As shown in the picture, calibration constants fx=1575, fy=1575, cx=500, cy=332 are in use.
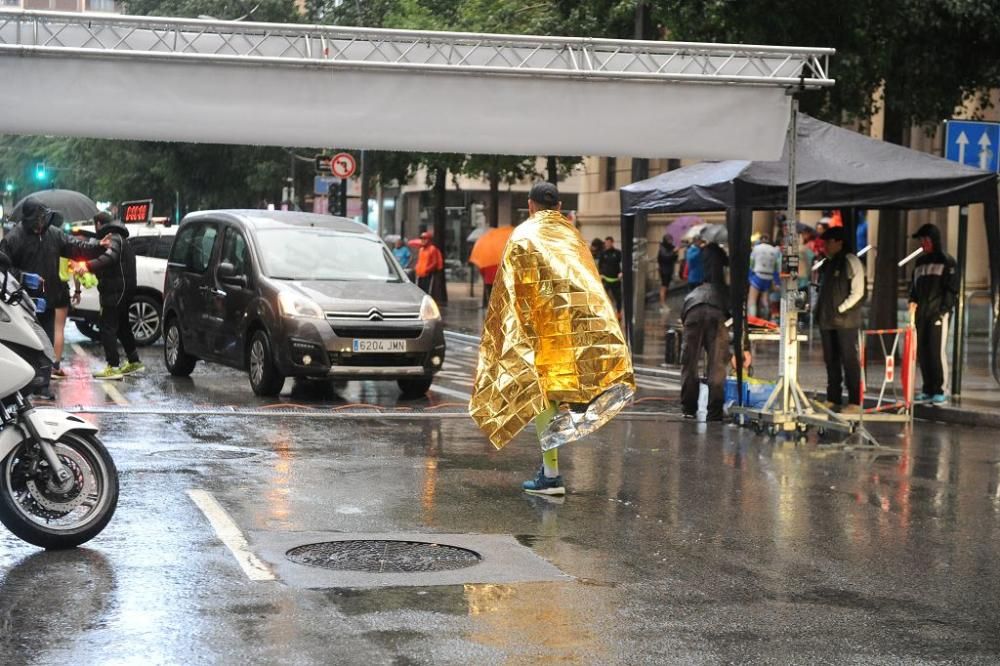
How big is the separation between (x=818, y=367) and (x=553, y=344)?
37.6 feet

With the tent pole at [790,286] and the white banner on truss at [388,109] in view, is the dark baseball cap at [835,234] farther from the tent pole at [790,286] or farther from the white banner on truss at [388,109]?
the white banner on truss at [388,109]

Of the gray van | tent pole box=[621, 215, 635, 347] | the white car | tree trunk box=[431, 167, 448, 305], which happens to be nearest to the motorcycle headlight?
the gray van

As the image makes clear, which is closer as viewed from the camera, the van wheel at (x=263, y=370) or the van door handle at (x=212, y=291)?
the van wheel at (x=263, y=370)

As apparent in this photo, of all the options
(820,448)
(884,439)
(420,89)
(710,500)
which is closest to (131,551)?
(710,500)

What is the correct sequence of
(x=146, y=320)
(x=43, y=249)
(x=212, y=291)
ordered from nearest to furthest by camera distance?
(x=43, y=249) < (x=212, y=291) < (x=146, y=320)

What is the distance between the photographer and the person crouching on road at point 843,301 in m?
14.5

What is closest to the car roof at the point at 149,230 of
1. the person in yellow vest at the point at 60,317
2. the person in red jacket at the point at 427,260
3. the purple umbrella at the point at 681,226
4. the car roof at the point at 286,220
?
the person in yellow vest at the point at 60,317

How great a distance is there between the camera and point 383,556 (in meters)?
7.27

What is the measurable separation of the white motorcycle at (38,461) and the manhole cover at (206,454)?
9.96ft

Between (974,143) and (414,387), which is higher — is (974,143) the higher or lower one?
the higher one

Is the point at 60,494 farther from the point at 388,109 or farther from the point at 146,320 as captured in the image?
the point at 146,320

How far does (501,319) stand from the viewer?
366 inches

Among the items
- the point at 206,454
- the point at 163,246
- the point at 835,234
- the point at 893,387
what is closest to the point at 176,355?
the point at 163,246

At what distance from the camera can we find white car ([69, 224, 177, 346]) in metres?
20.9
